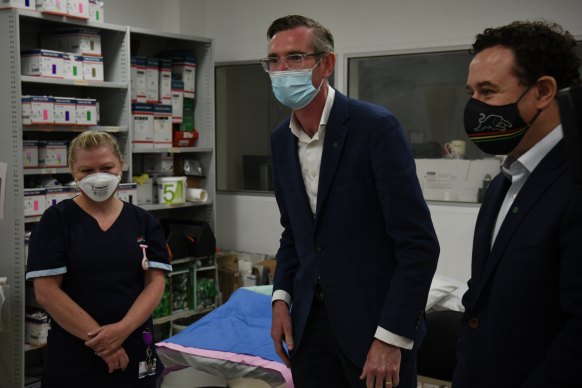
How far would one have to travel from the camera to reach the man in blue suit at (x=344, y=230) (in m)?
1.61

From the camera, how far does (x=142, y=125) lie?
4508 millimetres

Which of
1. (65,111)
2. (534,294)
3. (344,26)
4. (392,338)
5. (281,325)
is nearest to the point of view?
(534,294)

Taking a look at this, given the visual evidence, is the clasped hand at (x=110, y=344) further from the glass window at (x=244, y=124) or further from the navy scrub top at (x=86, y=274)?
the glass window at (x=244, y=124)

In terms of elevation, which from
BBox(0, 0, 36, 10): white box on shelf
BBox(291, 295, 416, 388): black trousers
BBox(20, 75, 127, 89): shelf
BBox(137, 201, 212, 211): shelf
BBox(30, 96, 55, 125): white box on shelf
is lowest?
BBox(291, 295, 416, 388): black trousers

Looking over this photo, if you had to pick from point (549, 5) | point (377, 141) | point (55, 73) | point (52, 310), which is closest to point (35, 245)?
point (52, 310)

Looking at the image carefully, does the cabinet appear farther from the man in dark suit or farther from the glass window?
the man in dark suit

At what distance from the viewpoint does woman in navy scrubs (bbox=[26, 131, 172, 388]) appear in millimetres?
2191

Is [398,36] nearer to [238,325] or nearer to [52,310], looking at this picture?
[238,325]

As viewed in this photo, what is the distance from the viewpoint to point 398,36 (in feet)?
14.8

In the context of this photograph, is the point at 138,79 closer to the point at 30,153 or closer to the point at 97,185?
the point at 30,153

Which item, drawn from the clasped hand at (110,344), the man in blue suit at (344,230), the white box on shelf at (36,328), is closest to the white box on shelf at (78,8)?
the white box on shelf at (36,328)

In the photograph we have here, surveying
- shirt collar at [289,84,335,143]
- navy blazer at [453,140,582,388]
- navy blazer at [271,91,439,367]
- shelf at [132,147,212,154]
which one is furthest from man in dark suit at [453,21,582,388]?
shelf at [132,147,212,154]

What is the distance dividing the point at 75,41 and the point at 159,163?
1.09 m

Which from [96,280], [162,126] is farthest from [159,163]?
[96,280]
